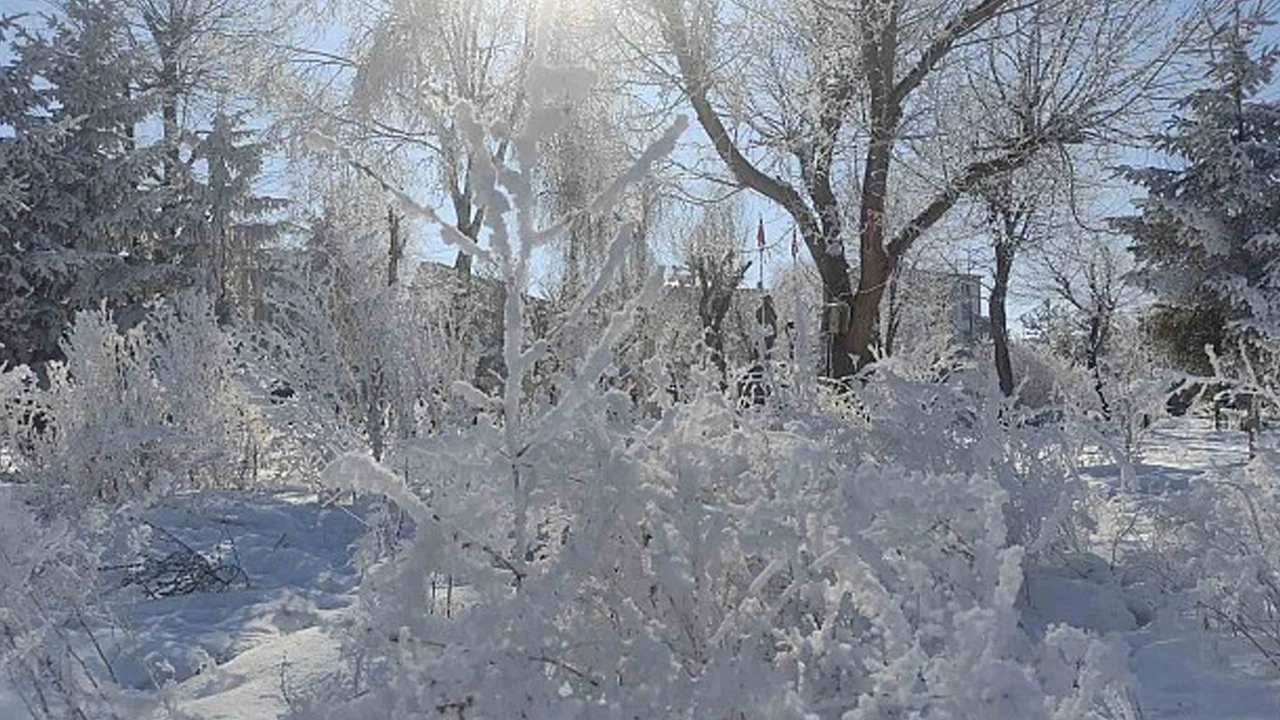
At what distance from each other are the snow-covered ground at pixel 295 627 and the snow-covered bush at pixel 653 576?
273 millimetres

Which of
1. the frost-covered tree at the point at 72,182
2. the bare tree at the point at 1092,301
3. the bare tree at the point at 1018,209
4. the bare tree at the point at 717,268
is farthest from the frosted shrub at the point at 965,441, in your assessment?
the bare tree at the point at 1092,301

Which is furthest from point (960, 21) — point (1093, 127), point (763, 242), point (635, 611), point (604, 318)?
point (635, 611)

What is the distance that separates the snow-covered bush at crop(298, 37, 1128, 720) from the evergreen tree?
41.5 feet

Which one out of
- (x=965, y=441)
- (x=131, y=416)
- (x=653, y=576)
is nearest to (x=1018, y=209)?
(x=965, y=441)

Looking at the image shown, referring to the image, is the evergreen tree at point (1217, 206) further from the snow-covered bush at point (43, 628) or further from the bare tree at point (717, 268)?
the snow-covered bush at point (43, 628)

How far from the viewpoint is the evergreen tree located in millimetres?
12672

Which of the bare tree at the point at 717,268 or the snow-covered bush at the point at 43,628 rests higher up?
the bare tree at the point at 717,268

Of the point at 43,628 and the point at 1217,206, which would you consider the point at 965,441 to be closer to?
the point at 43,628

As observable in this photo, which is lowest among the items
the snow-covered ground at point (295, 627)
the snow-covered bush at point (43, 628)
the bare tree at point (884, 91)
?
the snow-covered ground at point (295, 627)

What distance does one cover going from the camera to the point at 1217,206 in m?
13.0

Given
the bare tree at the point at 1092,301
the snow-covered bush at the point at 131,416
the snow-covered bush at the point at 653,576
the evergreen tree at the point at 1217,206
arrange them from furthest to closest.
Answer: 1. the bare tree at the point at 1092,301
2. the evergreen tree at the point at 1217,206
3. the snow-covered bush at the point at 131,416
4. the snow-covered bush at the point at 653,576

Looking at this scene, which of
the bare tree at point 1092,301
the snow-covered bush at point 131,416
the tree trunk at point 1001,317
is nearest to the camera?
the snow-covered bush at point 131,416

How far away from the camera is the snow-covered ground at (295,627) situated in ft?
6.84

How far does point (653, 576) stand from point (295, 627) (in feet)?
6.28
